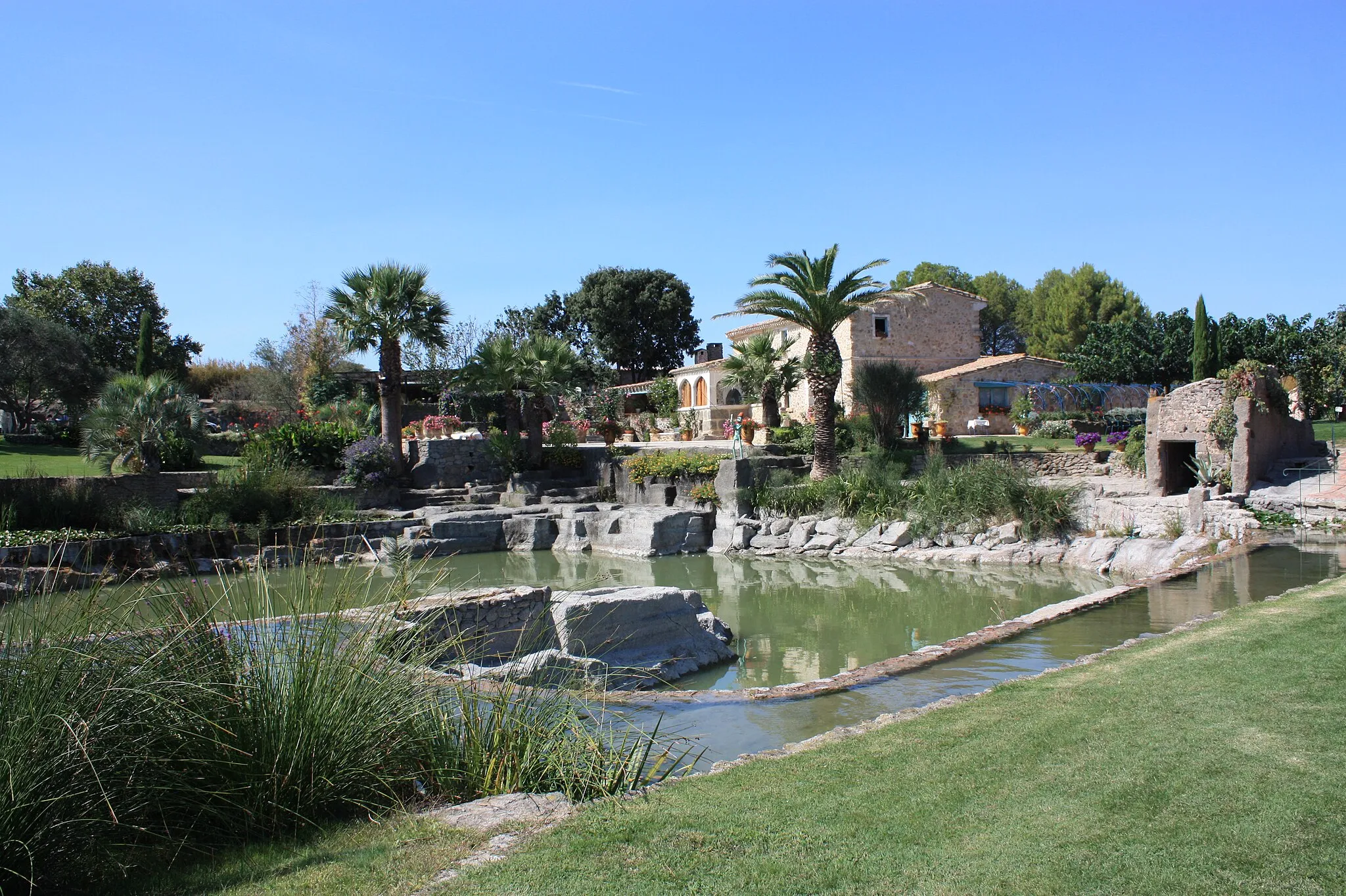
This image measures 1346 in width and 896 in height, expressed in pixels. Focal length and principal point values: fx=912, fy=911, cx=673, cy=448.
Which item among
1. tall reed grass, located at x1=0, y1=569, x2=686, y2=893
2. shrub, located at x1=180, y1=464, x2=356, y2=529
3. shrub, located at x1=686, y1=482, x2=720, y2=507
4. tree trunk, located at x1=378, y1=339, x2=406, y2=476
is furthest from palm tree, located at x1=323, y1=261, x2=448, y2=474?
tall reed grass, located at x1=0, y1=569, x2=686, y2=893

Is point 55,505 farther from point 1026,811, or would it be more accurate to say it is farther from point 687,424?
point 687,424

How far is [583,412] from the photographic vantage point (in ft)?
133

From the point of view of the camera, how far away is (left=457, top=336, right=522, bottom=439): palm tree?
28703 millimetres

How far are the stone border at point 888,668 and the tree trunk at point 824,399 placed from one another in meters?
12.2

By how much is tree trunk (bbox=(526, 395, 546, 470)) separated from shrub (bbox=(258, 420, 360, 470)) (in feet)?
17.8

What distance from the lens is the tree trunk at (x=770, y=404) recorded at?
103 feet

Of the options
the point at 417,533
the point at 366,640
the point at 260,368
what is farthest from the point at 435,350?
the point at 366,640

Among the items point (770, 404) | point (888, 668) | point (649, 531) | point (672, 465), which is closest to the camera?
Answer: point (888, 668)

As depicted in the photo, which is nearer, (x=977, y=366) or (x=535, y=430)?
(x=535, y=430)

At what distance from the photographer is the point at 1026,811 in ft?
13.7

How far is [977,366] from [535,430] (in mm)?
17238

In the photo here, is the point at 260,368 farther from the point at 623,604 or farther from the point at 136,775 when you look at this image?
the point at 136,775

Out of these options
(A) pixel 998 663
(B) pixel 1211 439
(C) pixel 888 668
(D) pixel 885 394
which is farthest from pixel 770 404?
(C) pixel 888 668

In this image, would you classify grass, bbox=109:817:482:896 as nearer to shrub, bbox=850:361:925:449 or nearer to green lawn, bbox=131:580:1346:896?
green lawn, bbox=131:580:1346:896
